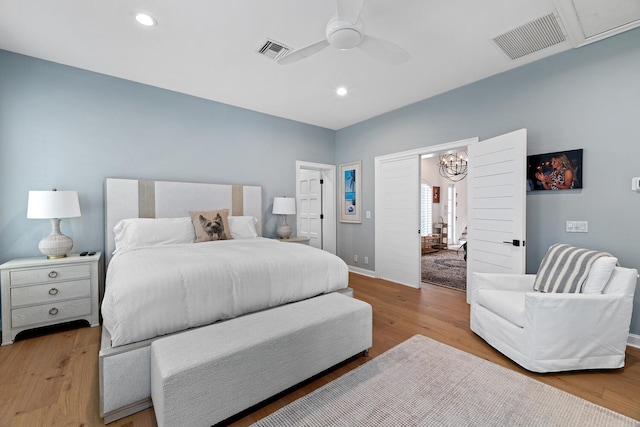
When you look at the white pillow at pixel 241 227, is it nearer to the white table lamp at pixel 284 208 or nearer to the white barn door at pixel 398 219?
the white table lamp at pixel 284 208

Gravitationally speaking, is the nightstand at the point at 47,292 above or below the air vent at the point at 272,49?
below

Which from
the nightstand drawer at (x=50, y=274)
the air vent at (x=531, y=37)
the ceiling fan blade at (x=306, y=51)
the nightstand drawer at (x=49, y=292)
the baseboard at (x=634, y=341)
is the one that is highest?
the air vent at (x=531, y=37)

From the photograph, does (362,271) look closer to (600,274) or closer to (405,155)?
(405,155)

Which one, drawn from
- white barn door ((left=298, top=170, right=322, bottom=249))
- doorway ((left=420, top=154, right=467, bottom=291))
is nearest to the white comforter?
white barn door ((left=298, top=170, right=322, bottom=249))

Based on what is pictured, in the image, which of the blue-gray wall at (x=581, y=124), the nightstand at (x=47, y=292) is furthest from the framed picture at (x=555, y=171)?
the nightstand at (x=47, y=292)

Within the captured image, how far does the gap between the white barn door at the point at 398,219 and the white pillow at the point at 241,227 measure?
216 cm

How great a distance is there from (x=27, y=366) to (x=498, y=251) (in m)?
4.45

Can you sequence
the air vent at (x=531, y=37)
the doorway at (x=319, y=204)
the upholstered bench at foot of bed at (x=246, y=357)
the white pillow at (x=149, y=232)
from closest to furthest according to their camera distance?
1. the upholstered bench at foot of bed at (x=246, y=357)
2. the air vent at (x=531, y=37)
3. the white pillow at (x=149, y=232)
4. the doorway at (x=319, y=204)

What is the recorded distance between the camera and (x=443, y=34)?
8.05 ft

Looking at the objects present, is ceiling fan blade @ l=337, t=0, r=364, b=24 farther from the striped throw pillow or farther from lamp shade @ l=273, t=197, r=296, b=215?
lamp shade @ l=273, t=197, r=296, b=215

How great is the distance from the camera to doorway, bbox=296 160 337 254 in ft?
18.1

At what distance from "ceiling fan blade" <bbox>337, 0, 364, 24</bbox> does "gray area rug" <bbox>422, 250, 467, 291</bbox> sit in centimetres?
380

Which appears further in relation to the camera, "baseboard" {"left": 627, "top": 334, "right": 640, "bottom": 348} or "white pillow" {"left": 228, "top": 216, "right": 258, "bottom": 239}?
"white pillow" {"left": 228, "top": 216, "right": 258, "bottom": 239}

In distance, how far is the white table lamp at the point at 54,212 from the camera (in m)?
2.58
